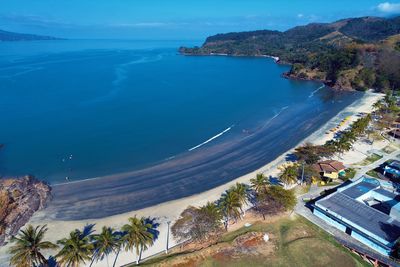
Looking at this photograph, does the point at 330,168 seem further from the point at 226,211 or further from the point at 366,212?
the point at 226,211

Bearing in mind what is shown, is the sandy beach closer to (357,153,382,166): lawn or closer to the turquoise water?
the turquoise water

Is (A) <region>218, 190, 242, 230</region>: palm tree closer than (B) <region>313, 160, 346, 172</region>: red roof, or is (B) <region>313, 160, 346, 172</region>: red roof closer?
(A) <region>218, 190, 242, 230</region>: palm tree

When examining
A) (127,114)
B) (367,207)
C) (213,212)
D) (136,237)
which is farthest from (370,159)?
(127,114)

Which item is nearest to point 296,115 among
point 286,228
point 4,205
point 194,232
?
point 286,228

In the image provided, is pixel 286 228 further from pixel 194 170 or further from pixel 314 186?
pixel 194 170

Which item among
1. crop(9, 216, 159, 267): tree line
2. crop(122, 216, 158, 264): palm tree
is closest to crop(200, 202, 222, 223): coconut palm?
crop(9, 216, 159, 267): tree line

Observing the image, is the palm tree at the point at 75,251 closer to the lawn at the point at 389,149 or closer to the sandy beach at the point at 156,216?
the sandy beach at the point at 156,216
